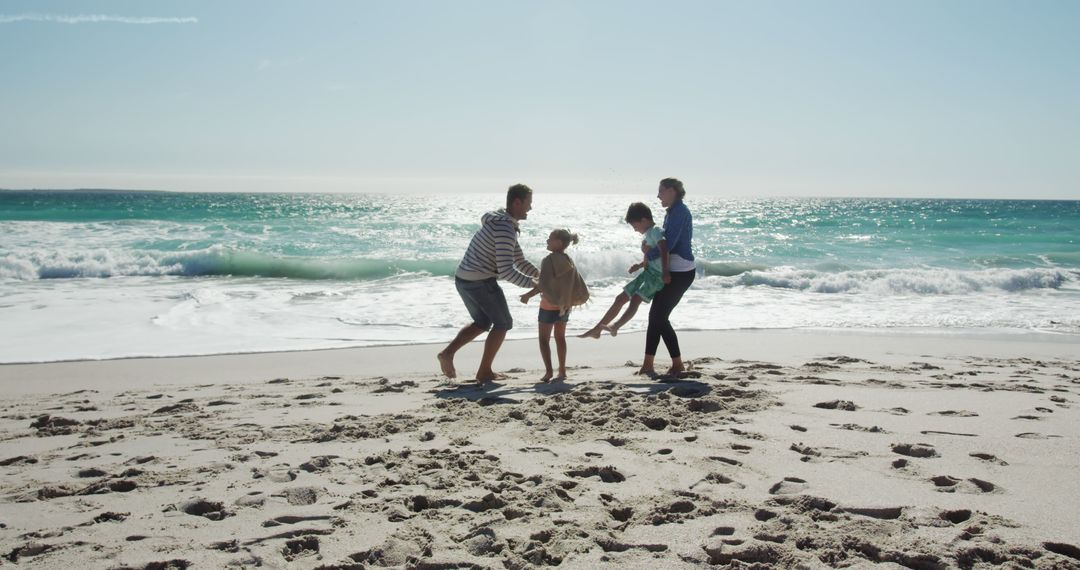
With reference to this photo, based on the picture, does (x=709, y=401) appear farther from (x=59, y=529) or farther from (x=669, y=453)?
(x=59, y=529)

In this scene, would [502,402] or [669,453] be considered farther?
[502,402]

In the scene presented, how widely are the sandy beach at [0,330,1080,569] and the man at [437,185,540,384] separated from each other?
46 cm

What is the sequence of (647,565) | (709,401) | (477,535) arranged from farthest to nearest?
(709,401) < (477,535) < (647,565)

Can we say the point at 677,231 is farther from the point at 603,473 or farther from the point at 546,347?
the point at 603,473

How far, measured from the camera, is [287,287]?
13.6 meters

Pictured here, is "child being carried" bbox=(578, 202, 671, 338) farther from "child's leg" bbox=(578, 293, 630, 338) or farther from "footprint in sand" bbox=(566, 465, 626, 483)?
"footprint in sand" bbox=(566, 465, 626, 483)

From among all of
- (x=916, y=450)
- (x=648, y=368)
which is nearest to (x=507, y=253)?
(x=648, y=368)

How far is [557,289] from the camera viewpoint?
19.4 ft

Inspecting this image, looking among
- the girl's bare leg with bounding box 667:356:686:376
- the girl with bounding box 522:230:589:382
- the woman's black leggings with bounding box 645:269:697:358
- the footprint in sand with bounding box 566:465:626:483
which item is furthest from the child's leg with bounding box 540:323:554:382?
the footprint in sand with bounding box 566:465:626:483

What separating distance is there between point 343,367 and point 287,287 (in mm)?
7136

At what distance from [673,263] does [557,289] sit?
976 millimetres

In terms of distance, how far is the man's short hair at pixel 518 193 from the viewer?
5625mm

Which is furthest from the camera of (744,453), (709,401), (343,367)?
(343,367)

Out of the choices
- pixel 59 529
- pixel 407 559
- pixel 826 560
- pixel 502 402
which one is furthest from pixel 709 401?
pixel 59 529
